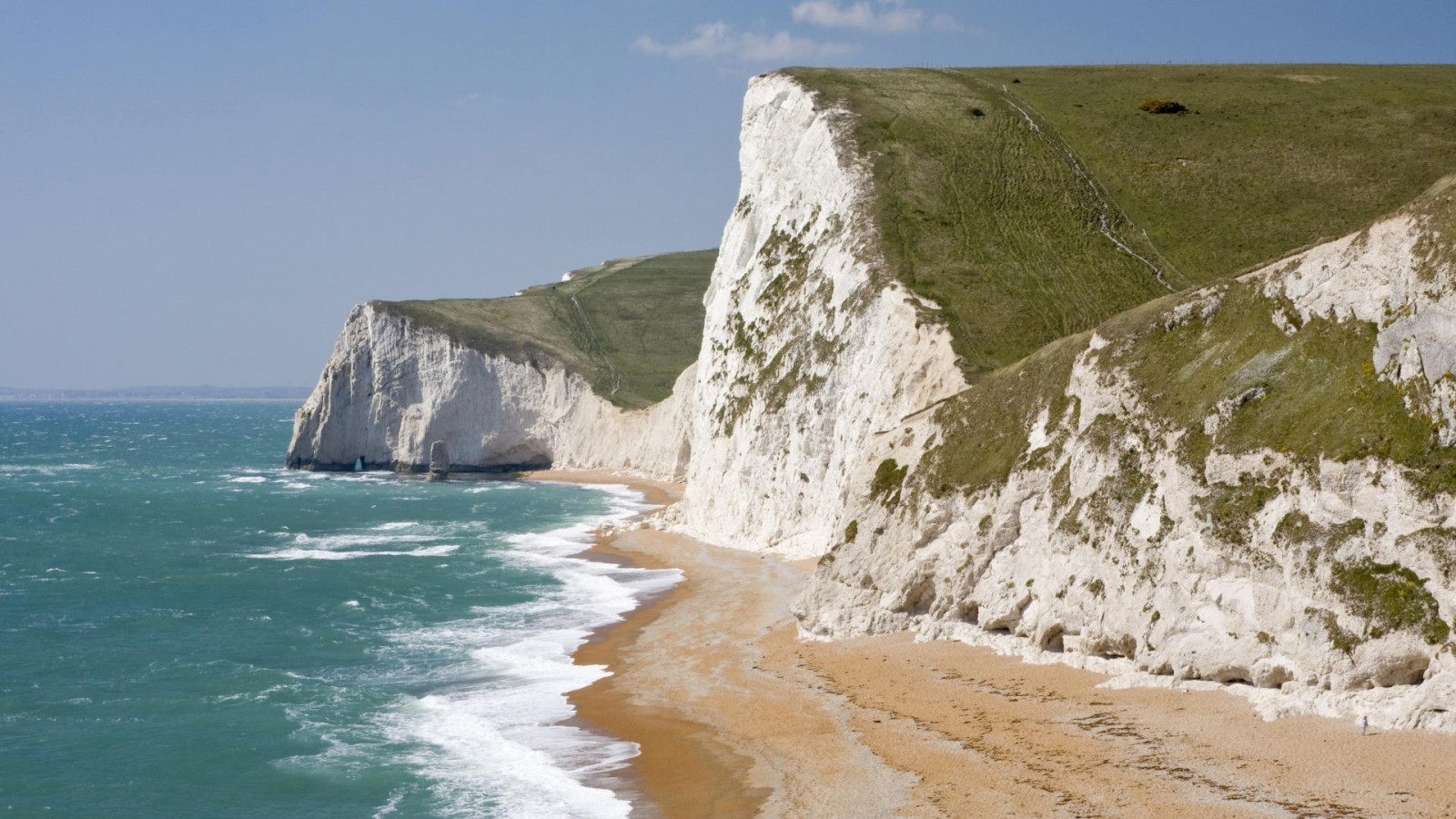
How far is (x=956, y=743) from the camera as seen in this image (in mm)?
23500

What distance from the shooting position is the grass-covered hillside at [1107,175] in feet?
167

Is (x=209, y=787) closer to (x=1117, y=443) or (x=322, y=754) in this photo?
(x=322, y=754)

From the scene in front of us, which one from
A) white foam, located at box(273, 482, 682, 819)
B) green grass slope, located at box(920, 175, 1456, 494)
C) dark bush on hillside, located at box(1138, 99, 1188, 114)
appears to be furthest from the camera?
dark bush on hillside, located at box(1138, 99, 1188, 114)

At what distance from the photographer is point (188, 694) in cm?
3241

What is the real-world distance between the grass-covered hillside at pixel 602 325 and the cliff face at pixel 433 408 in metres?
1.98

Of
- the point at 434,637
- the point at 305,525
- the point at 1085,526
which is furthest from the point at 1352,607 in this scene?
the point at 305,525

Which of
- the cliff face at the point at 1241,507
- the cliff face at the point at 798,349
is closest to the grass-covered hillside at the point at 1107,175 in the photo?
the cliff face at the point at 798,349

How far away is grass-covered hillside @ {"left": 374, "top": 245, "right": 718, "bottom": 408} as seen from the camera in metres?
110

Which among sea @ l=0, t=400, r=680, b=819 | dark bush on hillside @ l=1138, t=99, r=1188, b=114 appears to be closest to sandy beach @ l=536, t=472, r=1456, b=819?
sea @ l=0, t=400, r=680, b=819

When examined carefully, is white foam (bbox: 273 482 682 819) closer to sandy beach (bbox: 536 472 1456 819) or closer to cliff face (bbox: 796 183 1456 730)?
sandy beach (bbox: 536 472 1456 819)

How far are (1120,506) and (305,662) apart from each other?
24.6 metres

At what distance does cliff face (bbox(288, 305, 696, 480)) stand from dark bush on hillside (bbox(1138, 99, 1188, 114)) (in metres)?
51.3

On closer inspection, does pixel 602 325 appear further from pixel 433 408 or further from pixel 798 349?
pixel 798 349

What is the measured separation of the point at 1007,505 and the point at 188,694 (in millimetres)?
22852
